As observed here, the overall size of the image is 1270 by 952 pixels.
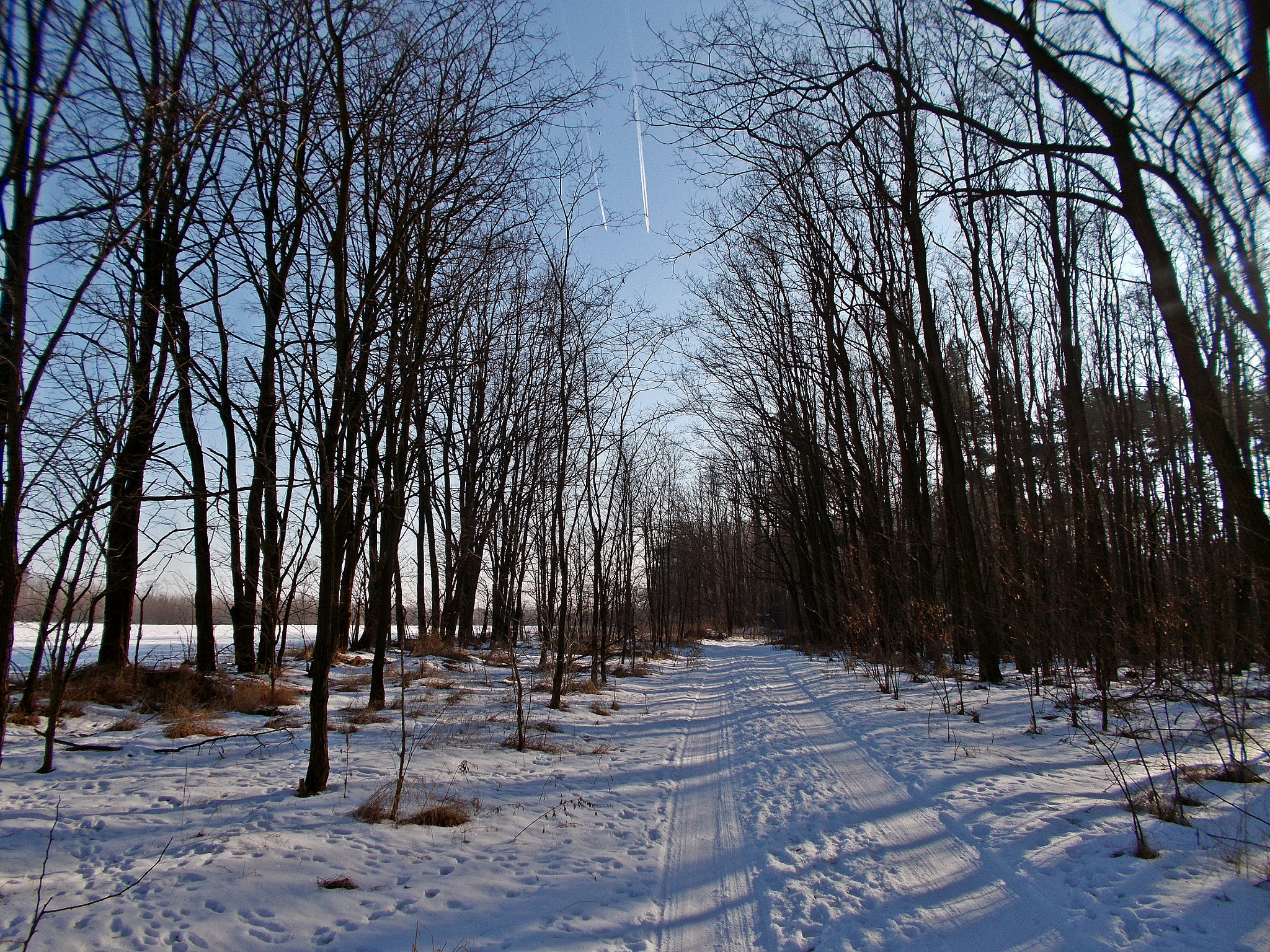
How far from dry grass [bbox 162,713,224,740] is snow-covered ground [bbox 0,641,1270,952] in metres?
0.17

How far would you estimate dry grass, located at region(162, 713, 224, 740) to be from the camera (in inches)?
249

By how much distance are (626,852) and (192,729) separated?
5151mm

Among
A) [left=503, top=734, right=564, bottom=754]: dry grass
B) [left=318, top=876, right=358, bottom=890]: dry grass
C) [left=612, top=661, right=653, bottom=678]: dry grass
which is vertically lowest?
[left=612, top=661, right=653, bottom=678]: dry grass

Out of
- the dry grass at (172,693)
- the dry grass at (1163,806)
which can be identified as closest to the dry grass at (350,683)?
the dry grass at (172,693)

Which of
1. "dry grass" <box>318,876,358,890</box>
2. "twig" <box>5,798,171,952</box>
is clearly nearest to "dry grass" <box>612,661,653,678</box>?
"dry grass" <box>318,876,358,890</box>

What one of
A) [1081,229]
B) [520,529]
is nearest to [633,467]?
[520,529]

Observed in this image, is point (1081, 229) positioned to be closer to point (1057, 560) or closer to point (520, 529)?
point (1057, 560)

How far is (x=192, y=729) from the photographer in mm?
6449

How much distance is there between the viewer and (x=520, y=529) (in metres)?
20.0

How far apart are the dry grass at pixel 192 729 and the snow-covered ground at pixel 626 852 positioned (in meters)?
0.17

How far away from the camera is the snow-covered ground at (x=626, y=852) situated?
2.94 metres

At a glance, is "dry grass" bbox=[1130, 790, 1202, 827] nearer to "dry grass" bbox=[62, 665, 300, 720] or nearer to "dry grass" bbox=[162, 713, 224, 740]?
"dry grass" bbox=[162, 713, 224, 740]

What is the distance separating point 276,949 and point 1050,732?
291 inches

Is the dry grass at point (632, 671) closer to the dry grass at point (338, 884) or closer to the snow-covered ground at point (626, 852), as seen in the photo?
the snow-covered ground at point (626, 852)
